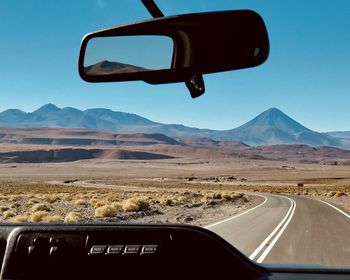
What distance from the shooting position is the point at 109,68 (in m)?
2.58

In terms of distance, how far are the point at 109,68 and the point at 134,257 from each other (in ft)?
3.61

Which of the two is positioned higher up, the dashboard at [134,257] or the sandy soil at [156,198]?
the dashboard at [134,257]

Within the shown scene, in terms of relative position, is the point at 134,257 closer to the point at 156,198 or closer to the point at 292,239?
the point at 292,239

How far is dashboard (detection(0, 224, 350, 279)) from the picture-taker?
9.21 ft

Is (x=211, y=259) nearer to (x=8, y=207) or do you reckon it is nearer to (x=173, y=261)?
(x=173, y=261)

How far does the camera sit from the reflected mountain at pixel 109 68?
2449 mm

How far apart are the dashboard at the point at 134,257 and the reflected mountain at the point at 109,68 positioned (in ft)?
3.20

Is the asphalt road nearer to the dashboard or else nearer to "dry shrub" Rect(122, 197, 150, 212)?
"dry shrub" Rect(122, 197, 150, 212)

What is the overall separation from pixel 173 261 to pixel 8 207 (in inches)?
1085

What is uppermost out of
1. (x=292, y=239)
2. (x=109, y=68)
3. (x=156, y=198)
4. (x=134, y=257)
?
(x=109, y=68)

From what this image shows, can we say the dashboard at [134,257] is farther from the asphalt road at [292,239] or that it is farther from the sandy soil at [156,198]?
the sandy soil at [156,198]

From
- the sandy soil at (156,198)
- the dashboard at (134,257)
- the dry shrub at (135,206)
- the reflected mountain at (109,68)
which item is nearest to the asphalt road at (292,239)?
the sandy soil at (156,198)

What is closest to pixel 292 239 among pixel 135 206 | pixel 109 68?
pixel 135 206

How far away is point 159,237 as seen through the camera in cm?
295
